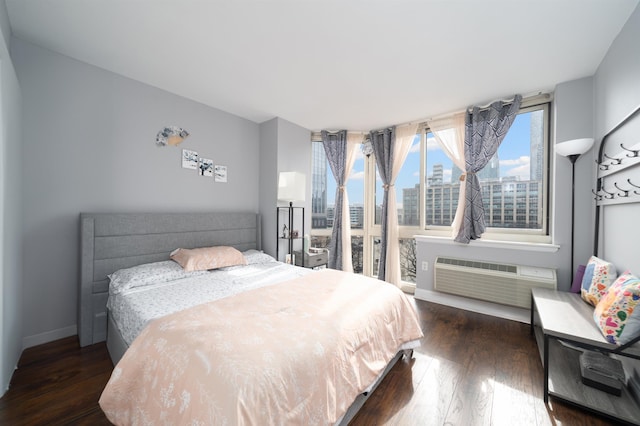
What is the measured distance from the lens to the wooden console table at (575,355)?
1.43 metres

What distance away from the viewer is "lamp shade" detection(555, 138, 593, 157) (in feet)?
7.32

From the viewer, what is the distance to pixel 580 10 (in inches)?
65.9

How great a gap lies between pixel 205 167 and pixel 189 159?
0.21 meters

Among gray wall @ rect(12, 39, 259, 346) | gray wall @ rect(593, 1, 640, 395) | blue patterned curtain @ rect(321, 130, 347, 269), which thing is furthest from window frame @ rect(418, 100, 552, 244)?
gray wall @ rect(12, 39, 259, 346)

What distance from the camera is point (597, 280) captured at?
1.90m

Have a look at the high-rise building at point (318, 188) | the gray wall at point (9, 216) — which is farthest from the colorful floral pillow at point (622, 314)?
the gray wall at point (9, 216)

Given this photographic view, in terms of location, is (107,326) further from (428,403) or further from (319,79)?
(319,79)

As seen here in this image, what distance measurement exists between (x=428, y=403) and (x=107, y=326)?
2.70m

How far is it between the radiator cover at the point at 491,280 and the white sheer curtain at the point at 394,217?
0.66 m

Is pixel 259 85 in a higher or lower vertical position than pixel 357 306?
higher

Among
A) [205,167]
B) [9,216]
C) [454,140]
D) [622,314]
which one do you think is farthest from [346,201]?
[9,216]

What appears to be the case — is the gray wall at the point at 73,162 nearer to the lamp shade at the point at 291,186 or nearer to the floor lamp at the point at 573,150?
the lamp shade at the point at 291,186

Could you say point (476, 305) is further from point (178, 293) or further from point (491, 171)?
point (178, 293)

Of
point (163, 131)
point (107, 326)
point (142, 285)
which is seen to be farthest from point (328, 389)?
point (163, 131)
